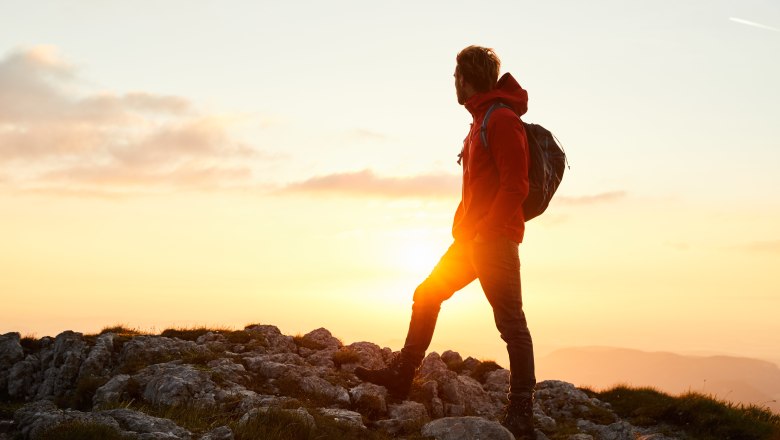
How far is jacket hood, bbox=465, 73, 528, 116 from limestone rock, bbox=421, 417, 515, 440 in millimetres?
4479

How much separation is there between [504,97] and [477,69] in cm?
58

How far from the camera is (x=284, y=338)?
15320mm

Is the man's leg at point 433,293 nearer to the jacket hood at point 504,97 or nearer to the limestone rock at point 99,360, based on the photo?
the jacket hood at point 504,97

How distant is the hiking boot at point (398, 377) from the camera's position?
1145 cm

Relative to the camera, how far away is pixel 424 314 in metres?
11.1

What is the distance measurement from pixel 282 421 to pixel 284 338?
679 centimetres

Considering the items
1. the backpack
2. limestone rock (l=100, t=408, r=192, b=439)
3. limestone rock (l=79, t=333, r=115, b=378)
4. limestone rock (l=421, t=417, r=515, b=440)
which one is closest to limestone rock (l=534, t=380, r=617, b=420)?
limestone rock (l=421, t=417, r=515, b=440)

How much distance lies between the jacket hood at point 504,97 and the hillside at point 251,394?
4527 millimetres

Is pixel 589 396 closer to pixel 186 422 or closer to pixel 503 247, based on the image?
pixel 503 247

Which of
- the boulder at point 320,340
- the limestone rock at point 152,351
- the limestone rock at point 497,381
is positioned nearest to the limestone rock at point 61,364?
the limestone rock at point 152,351

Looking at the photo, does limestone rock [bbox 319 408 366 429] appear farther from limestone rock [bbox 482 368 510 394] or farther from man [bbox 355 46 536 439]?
limestone rock [bbox 482 368 510 394]

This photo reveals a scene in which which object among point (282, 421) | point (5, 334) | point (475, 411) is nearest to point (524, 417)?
point (475, 411)

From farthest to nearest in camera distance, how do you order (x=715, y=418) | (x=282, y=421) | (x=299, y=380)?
(x=715, y=418), (x=299, y=380), (x=282, y=421)

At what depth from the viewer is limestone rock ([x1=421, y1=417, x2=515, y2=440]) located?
30.3ft
